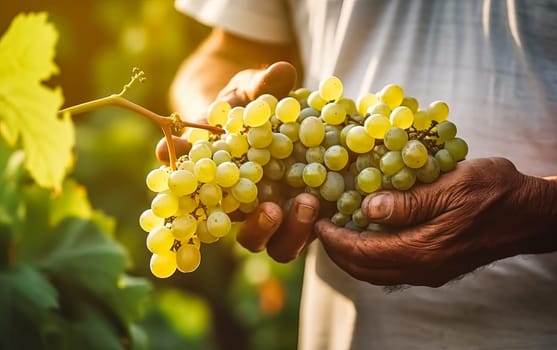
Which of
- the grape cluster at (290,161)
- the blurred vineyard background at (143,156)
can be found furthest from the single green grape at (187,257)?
the blurred vineyard background at (143,156)

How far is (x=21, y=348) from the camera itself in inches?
38.3

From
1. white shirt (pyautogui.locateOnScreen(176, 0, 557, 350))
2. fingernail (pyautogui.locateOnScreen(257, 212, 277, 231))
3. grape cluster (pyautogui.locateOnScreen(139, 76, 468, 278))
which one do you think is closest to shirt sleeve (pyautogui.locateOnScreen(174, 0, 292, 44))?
white shirt (pyautogui.locateOnScreen(176, 0, 557, 350))

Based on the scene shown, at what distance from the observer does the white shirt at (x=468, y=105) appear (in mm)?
1079

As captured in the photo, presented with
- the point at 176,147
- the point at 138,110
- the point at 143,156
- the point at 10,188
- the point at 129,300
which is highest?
the point at 138,110

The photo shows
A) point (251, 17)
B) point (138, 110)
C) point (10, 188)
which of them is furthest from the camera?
point (251, 17)

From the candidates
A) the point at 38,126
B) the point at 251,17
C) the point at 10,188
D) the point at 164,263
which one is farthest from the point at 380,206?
the point at 251,17

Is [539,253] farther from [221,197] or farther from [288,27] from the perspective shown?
[288,27]

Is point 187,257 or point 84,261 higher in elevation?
point 187,257

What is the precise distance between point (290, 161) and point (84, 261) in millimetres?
355

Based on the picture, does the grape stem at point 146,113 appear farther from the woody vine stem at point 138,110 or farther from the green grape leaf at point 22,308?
the green grape leaf at point 22,308

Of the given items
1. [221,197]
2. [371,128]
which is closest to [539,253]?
[371,128]

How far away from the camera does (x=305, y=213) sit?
91 cm

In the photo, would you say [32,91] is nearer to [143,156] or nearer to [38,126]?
[38,126]

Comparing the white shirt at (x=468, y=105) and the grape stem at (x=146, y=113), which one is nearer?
the grape stem at (x=146, y=113)
